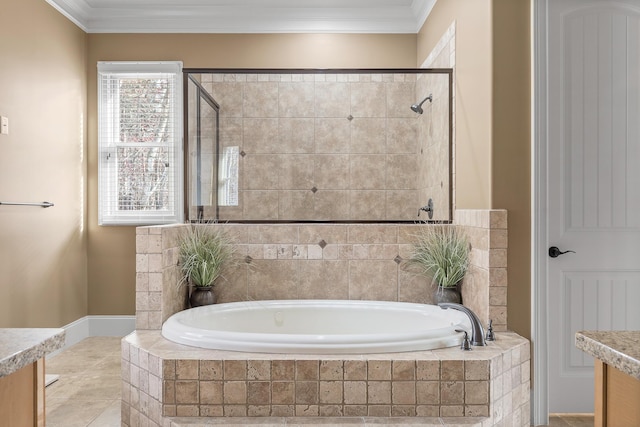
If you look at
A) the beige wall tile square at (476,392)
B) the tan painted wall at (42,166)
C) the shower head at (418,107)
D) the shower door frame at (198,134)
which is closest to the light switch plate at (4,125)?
the tan painted wall at (42,166)

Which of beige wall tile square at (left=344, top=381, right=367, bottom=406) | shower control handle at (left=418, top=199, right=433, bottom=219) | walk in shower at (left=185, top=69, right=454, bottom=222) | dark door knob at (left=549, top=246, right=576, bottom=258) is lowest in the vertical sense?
beige wall tile square at (left=344, top=381, right=367, bottom=406)

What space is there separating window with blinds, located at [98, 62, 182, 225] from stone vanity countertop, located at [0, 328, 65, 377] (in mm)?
3342

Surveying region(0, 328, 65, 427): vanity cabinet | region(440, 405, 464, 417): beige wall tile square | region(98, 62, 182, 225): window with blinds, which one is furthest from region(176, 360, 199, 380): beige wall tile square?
region(98, 62, 182, 225): window with blinds

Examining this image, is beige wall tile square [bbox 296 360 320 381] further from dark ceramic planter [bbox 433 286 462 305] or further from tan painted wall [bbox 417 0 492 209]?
tan painted wall [bbox 417 0 492 209]

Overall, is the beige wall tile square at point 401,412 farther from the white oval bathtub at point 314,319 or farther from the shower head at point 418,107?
the shower head at point 418,107

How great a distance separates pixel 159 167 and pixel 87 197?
Result: 654 millimetres

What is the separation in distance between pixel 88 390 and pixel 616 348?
2871 mm

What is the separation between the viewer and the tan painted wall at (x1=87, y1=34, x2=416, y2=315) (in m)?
4.25

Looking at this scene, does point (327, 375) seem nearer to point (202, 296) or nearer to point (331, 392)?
point (331, 392)

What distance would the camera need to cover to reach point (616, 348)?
842 mm

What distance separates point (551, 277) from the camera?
2.48m

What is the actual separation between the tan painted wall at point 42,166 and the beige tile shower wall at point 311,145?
1.23 metres

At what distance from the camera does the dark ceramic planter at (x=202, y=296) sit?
9.78 feet

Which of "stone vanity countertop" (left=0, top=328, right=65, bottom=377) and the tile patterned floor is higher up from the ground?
"stone vanity countertop" (left=0, top=328, right=65, bottom=377)
